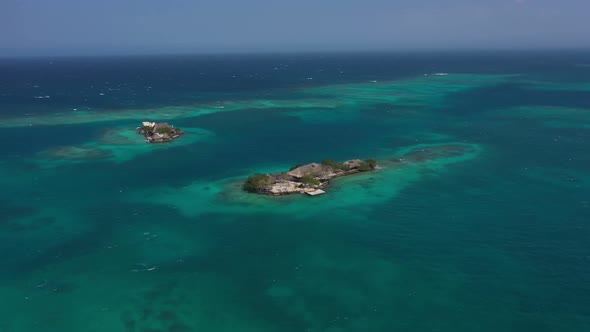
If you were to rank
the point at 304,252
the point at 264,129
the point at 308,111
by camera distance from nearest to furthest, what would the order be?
the point at 304,252 < the point at 264,129 < the point at 308,111

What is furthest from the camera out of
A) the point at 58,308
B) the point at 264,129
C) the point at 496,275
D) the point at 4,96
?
the point at 4,96

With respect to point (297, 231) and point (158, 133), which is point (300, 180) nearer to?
point (297, 231)

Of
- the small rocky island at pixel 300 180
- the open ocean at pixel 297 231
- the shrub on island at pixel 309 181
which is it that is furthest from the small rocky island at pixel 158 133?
the shrub on island at pixel 309 181

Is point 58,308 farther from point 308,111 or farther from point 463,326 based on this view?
point 308,111

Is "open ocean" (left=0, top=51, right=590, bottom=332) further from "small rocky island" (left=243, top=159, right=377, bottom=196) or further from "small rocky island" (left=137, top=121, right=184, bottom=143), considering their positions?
"small rocky island" (left=137, top=121, right=184, bottom=143)

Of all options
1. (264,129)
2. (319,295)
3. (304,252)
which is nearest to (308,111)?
(264,129)
